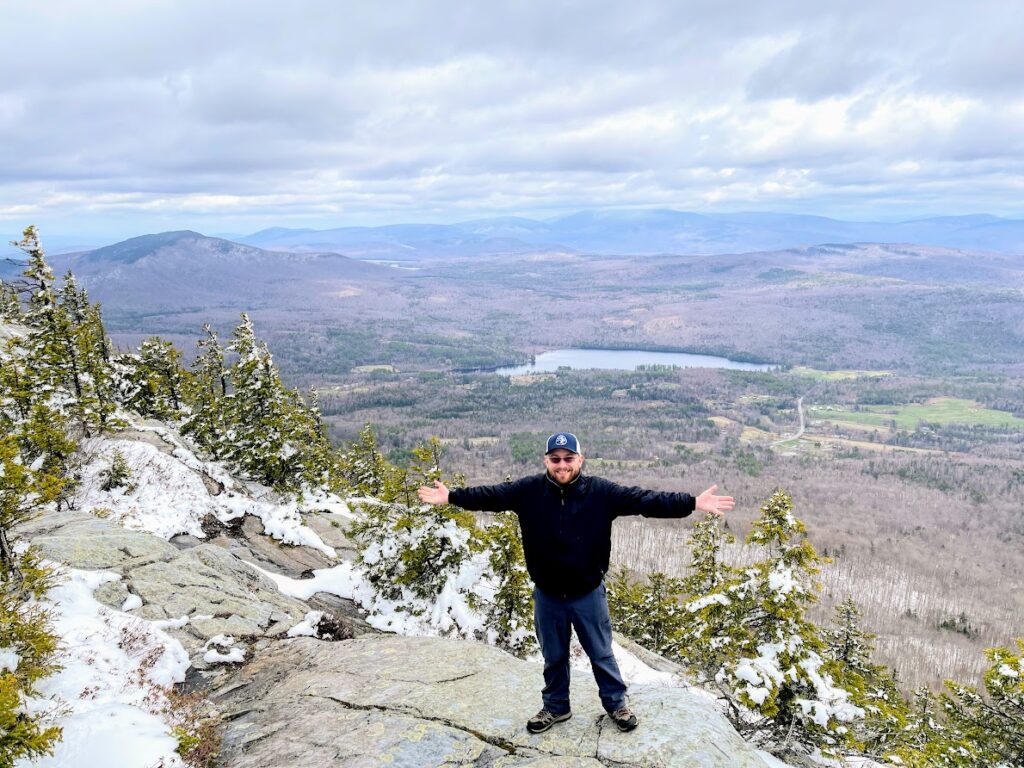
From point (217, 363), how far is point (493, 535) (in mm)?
33177

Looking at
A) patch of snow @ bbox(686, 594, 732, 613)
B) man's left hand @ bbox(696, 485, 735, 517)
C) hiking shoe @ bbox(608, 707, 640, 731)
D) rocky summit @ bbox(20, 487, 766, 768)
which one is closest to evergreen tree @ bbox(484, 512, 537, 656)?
patch of snow @ bbox(686, 594, 732, 613)

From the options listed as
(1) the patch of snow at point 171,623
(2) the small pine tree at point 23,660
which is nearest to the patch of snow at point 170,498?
(1) the patch of snow at point 171,623

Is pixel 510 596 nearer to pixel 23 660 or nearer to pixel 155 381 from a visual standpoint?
pixel 23 660

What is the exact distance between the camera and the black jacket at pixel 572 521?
25.1 ft

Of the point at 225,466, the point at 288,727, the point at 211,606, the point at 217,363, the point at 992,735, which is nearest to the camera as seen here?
the point at 288,727

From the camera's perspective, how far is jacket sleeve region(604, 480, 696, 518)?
740cm

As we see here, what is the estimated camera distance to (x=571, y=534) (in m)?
7.67

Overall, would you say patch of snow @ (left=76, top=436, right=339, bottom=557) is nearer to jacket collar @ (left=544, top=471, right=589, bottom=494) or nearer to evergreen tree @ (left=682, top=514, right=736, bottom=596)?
evergreen tree @ (left=682, top=514, right=736, bottom=596)

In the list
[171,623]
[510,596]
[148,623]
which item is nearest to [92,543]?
[171,623]

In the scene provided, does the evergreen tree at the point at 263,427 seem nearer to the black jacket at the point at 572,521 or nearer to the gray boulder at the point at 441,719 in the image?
the gray boulder at the point at 441,719

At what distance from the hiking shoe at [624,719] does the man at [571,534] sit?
0.01 meters

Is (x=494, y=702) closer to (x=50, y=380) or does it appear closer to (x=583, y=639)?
(x=583, y=639)

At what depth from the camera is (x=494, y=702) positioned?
372 inches

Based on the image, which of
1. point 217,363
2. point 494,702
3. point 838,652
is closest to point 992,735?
point 838,652
